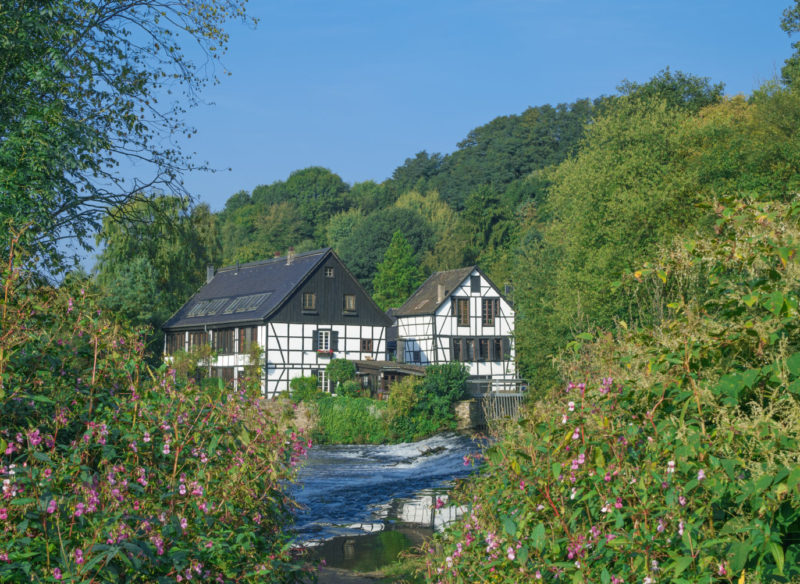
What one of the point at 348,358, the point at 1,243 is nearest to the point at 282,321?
the point at 348,358

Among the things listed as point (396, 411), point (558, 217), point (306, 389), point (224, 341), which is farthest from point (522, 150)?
point (396, 411)

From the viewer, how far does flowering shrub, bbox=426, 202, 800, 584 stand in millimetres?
3859

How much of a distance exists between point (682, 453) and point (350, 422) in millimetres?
31977

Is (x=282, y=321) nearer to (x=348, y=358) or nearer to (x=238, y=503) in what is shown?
(x=348, y=358)

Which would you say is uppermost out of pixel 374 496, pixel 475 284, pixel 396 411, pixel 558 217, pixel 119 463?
pixel 558 217

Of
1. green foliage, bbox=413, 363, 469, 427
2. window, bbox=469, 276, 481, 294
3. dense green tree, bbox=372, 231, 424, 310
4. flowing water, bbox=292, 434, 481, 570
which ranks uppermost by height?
dense green tree, bbox=372, 231, 424, 310

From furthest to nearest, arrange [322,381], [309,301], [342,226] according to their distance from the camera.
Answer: [342,226] < [309,301] < [322,381]

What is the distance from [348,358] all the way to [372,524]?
27096 mm

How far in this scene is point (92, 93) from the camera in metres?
10.9

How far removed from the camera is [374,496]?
2194 centimetres

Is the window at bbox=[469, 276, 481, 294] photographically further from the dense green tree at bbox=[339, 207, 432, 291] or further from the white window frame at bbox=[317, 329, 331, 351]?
the dense green tree at bbox=[339, 207, 432, 291]

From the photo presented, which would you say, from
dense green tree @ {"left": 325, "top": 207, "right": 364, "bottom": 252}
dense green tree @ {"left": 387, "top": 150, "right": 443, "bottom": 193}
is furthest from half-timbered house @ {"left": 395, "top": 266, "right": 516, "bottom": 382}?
dense green tree @ {"left": 387, "top": 150, "right": 443, "bottom": 193}

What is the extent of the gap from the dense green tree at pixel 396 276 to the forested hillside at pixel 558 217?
144 mm

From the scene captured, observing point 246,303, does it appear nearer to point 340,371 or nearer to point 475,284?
point 340,371
